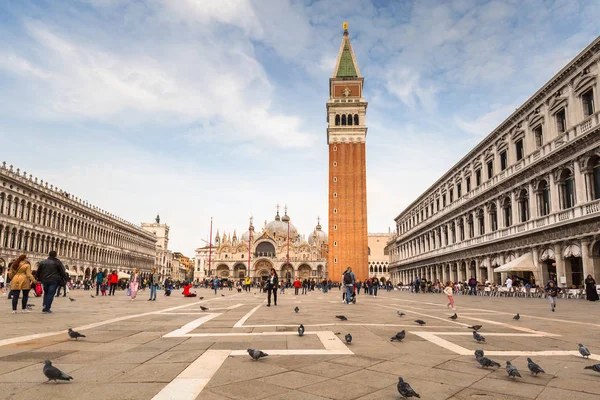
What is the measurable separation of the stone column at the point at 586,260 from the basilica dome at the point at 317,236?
7729 centimetres

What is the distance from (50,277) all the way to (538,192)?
2629 cm

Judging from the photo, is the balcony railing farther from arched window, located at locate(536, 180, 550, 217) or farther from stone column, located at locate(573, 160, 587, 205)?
arched window, located at locate(536, 180, 550, 217)

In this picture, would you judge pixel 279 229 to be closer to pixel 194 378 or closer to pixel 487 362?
pixel 487 362

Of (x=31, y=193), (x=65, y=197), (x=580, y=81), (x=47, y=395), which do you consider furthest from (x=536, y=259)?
(x=65, y=197)

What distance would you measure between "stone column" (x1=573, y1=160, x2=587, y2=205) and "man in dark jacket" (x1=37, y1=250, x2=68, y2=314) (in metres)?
23.4

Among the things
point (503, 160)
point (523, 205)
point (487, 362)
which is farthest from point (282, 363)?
point (503, 160)

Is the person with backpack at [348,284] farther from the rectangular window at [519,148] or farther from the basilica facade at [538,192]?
the rectangular window at [519,148]

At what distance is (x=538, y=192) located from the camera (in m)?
26.9

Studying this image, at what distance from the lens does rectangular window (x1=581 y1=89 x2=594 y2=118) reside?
2267cm

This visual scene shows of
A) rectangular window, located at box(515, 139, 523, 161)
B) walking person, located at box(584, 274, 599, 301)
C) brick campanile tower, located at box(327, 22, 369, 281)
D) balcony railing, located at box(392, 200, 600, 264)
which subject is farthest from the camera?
brick campanile tower, located at box(327, 22, 369, 281)

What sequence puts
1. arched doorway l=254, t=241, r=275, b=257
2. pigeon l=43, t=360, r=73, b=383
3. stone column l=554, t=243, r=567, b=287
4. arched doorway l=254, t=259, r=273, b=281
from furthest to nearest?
arched doorway l=254, t=241, r=275, b=257 < arched doorway l=254, t=259, r=273, b=281 < stone column l=554, t=243, r=567, b=287 < pigeon l=43, t=360, r=73, b=383

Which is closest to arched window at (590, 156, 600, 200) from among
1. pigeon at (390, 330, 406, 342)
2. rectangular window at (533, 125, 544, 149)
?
rectangular window at (533, 125, 544, 149)

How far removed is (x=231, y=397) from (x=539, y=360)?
416 centimetres

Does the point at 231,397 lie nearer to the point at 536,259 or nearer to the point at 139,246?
the point at 536,259
